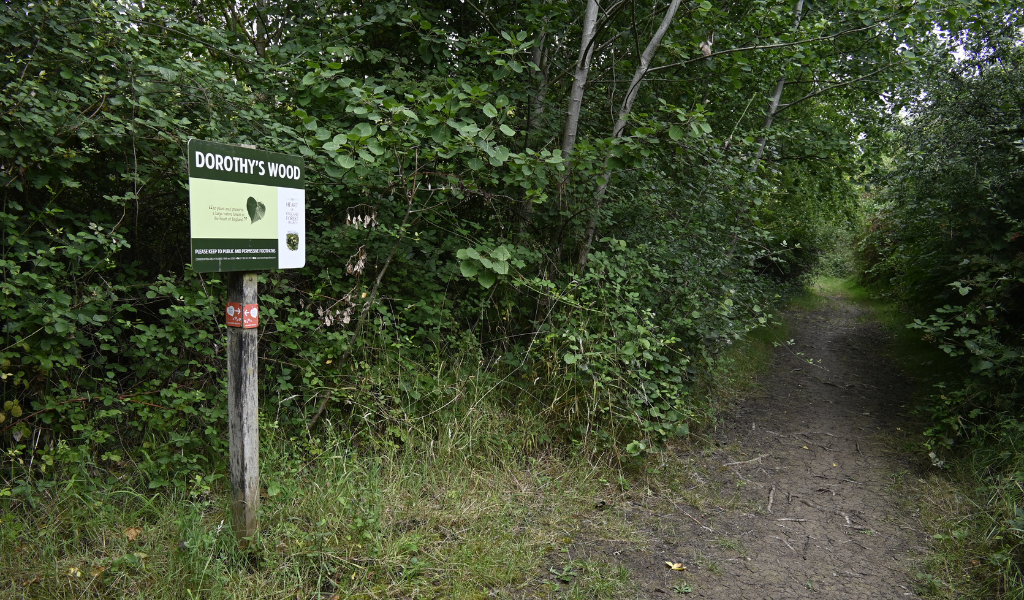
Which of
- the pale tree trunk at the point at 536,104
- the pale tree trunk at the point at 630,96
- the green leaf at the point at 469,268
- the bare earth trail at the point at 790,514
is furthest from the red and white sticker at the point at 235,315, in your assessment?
the pale tree trunk at the point at 630,96

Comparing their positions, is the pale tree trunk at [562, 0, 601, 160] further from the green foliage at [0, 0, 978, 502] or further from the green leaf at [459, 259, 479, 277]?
the green leaf at [459, 259, 479, 277]

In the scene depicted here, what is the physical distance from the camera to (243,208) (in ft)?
8.45

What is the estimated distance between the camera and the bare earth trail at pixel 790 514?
Answer: 3.29 meters

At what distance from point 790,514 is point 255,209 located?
4128 millimetres

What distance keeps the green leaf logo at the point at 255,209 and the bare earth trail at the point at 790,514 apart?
8.83ft

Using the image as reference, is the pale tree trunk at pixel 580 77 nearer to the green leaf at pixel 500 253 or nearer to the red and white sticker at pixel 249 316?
the green leaf at pixel 500 253

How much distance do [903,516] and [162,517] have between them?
4906 millimetres

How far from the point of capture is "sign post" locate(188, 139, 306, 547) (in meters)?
2.40

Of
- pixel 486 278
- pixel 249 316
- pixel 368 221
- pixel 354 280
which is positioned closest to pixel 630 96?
pixel 486 278

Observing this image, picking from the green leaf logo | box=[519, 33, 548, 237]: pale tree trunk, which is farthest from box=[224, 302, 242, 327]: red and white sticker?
box=[519, 33, 548, 237]: pale tree trunk

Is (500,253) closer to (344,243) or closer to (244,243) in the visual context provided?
(344,243)

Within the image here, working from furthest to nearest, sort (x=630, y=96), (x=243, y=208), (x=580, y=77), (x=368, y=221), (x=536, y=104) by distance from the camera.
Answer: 1. (x=536, y=104)
2. (x=630, y=96)
3. (x=580, y=77)
4. (x=368, y=221)
5. (x=243, y=208)

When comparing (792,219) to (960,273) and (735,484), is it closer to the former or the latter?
(960,273)

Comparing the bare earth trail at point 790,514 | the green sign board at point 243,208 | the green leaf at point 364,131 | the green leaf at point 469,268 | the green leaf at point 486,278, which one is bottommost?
the bare earth trail at point 790,514
